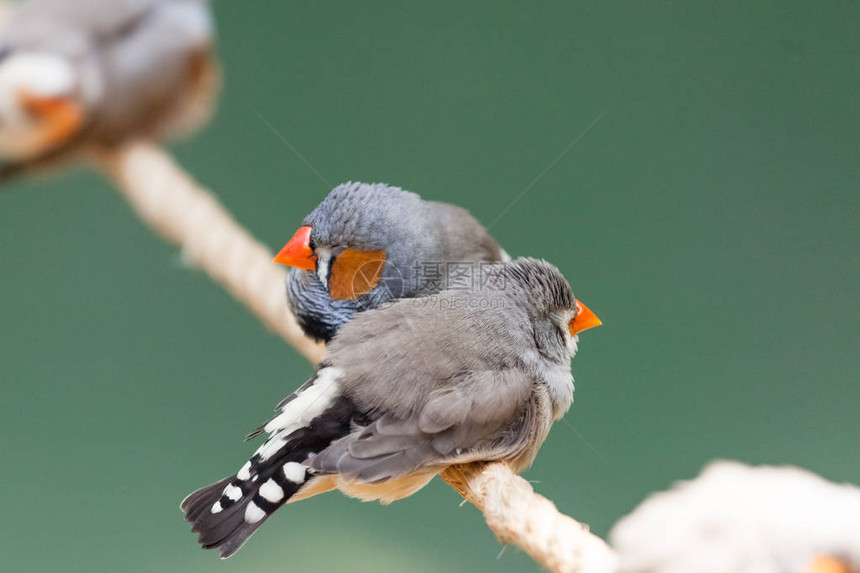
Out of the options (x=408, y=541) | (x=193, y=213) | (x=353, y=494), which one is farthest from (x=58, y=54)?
(x=408, y=541)

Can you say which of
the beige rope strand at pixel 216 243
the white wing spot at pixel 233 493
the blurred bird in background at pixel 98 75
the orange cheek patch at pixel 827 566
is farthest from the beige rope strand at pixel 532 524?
the blurred bird in background at pixel 98 75

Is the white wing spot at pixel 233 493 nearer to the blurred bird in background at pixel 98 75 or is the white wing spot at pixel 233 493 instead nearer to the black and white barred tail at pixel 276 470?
the black and white barred tail at pixel 276 470

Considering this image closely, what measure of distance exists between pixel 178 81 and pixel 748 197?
3.68ft

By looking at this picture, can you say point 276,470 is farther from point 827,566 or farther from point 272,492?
point 827,566

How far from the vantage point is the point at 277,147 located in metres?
1.51

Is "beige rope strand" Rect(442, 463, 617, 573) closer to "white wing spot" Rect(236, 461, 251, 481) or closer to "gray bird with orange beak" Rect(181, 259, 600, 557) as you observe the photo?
"gray bird with orange beak" Rect(181, 259, 600, 557)

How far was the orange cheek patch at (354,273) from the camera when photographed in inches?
46.1

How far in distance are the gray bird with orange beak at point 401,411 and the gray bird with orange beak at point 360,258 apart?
145mm

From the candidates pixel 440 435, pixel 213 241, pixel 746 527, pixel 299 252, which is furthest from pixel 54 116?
pixel 746 527

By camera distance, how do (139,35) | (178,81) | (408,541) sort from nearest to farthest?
(139,35)
(178,81)
(408,541)

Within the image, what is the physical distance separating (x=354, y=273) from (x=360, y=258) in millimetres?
26

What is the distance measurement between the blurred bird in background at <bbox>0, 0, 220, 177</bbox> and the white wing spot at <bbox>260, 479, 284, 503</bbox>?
79 cm

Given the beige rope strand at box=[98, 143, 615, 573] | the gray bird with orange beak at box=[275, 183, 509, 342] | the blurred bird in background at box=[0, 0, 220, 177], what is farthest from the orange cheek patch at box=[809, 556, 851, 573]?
the blurred bird in background at box=[0, 0, 220, 177]

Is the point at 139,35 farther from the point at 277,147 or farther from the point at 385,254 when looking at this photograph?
the point at 385,254
